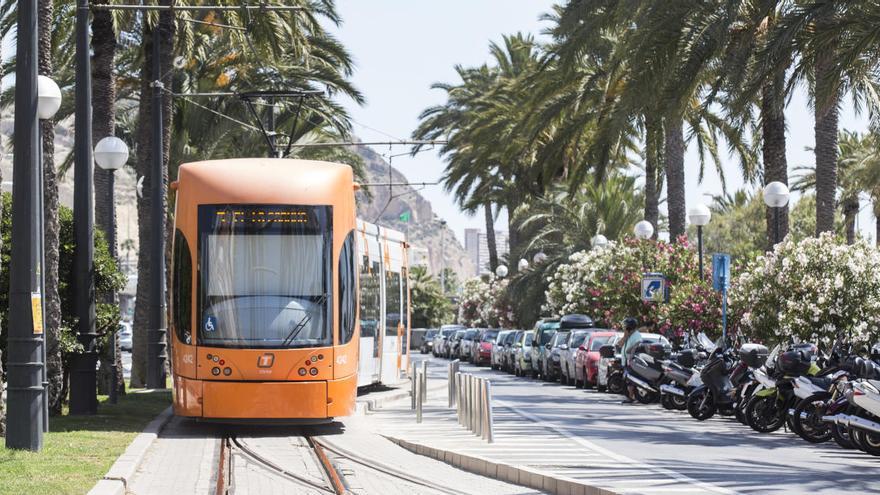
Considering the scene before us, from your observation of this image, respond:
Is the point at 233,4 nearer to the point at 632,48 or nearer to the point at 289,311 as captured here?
the point at 632,48

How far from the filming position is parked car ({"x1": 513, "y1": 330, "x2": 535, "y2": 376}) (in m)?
44.4

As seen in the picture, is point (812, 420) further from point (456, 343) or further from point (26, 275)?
point (456, 343)

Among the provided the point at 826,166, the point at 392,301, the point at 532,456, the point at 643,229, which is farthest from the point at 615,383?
the point at 532,456

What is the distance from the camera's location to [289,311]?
18.9 m

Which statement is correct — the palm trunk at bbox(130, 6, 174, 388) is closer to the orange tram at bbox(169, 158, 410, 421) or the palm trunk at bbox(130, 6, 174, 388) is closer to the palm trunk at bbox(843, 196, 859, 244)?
the orange tram at bbox(169, 158, 410, 421)

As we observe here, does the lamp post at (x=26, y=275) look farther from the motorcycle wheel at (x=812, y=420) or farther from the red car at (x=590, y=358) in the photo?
the red car at (x=590, y=358)

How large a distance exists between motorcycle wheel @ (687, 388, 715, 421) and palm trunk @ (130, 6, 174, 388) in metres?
12.3

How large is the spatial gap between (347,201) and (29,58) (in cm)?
629

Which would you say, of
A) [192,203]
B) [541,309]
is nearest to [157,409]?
[192,203]

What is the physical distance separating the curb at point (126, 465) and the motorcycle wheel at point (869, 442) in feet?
27.2

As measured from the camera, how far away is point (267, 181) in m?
19.5

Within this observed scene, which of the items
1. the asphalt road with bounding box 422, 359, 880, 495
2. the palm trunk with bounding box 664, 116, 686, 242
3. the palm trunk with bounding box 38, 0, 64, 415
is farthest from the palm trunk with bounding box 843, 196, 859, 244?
the palm trunk with bounding box 38, 0, 64, 415

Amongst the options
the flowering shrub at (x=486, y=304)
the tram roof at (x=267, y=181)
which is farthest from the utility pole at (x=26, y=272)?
the flowering shrub at (x=486, y=304)

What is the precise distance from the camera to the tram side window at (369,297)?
84.7ft
